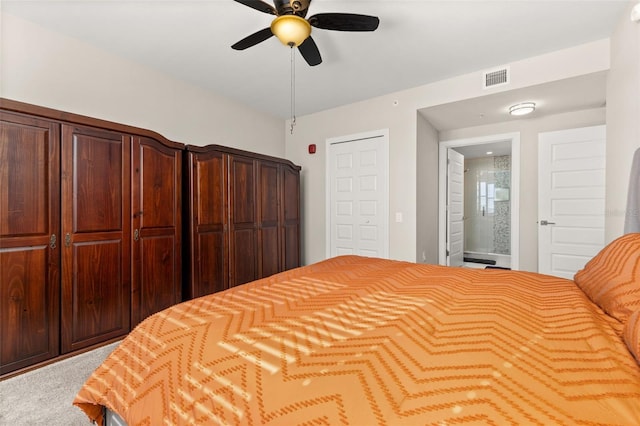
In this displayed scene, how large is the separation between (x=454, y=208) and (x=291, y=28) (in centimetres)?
397

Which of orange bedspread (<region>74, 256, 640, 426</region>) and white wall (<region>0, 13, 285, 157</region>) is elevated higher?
white wall (<region>0, 13, 285, 157</region>)

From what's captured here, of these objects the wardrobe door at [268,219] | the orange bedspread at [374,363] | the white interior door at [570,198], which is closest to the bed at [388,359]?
the orange bedspread at [374,363]

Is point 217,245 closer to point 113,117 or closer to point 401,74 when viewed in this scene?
point 113,117

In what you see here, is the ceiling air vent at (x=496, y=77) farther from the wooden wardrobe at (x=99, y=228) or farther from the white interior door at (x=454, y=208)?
the wooden wardrobe at (x=99, y=228)

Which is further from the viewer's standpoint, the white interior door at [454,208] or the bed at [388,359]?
the white interior door at [454,208]

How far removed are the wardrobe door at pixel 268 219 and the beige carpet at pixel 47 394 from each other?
6.15 ft

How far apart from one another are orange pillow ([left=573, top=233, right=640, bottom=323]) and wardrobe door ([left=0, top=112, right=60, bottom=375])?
10.5 feet

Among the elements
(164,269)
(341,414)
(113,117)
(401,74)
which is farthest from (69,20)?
(341,414)

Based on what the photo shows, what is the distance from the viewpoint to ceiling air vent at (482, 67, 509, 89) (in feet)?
10.3

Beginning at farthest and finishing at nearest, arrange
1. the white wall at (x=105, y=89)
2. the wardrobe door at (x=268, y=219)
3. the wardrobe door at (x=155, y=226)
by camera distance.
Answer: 1. the wardrobe door at (x=268, y=219)
2. the wardrobe door at (x=155, y=226)
3. the white wall at (x=105, y=89)

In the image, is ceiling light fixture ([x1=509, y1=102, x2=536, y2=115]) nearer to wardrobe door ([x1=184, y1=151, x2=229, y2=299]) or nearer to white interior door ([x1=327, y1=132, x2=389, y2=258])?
white interior door ([x1=327, y1=132, x2=389, y2=258])

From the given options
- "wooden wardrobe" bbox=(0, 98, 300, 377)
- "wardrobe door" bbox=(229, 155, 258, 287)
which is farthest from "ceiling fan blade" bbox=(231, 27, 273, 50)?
"wardrobe door" bbox=(229, 155, 258, 287)

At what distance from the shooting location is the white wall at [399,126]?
2.88m

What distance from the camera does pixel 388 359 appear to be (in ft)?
2.54
